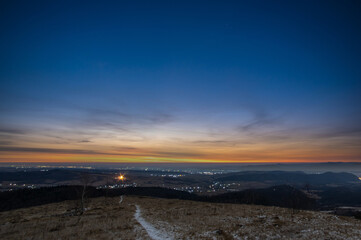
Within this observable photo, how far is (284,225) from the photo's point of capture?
81.8 ft

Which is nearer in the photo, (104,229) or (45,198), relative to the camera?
(104,229)

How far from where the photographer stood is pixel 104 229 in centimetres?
2672

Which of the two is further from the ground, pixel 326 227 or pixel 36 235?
pixel 326 227

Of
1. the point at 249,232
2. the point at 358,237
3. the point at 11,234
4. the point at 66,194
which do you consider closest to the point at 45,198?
the point at 66,194

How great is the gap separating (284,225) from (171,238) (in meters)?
14.4

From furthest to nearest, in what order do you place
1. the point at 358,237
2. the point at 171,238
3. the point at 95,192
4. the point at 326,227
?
the point at 95,192
the point at 326,227
the point at 171,238
the point at 358,237

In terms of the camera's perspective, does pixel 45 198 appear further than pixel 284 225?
Yes

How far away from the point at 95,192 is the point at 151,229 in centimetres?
14172

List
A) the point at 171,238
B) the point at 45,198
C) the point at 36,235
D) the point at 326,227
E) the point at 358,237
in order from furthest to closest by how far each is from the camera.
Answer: the point at 45,198
the point at 36,235
the point at 326,227
the point at 171,238
the point at 358,237

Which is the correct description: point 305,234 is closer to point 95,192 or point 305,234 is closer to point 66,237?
point 66,237

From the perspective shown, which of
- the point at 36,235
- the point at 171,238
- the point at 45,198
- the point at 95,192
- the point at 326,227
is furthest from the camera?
the point at 95,192

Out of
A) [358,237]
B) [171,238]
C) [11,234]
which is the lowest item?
[11,234]

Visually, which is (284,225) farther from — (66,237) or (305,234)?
(66,237)

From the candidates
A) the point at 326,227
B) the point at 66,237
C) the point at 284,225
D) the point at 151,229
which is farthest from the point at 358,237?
the point at 66,237
